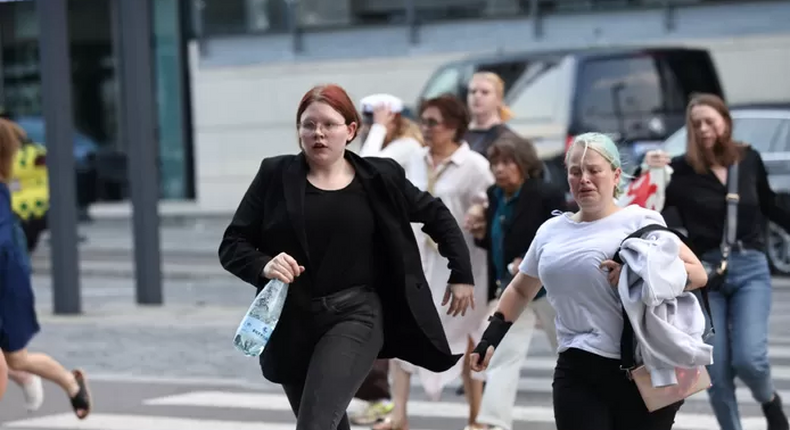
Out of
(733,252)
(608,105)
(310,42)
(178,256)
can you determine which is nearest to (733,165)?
(733,252)

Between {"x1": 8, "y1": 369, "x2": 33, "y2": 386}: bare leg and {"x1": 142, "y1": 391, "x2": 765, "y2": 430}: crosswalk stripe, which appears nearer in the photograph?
{"x1": 142, "y1": 391, "x2": 765, "y2": 430}: crosswalk stripe

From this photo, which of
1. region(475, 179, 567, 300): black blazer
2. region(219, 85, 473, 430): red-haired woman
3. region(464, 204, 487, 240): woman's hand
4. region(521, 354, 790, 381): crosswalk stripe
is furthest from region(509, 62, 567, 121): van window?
region(219, 85, 473, 430): red-haired woman

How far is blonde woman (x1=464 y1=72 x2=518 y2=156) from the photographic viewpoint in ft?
28.9

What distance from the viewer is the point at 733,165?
704cm

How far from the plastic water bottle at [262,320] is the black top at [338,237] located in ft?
0.51

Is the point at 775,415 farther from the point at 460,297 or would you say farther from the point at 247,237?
the point at 247,237

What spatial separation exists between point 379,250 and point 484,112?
340 centimetres

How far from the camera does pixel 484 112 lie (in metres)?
8.89

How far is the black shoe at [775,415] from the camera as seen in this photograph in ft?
23.6

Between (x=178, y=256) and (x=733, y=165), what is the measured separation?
1273cm

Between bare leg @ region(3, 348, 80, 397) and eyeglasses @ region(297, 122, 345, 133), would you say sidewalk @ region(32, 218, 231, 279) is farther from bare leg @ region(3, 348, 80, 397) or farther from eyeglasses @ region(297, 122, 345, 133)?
eyeglasses @ region(297, 122, 345, 133)

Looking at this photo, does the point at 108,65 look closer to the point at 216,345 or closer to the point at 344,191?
the point at 216,345

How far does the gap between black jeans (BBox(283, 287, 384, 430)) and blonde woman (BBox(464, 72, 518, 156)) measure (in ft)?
11.0

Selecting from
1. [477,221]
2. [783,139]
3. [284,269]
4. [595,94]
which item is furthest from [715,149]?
[595,94]
